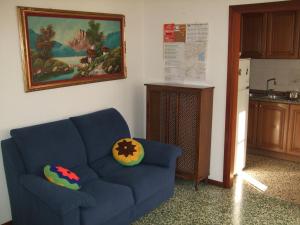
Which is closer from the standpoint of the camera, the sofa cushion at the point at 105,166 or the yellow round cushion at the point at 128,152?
the sofa cushion at the point at 105,166

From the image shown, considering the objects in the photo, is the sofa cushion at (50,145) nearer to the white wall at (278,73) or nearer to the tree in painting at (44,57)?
the tree in painting at (44,57)

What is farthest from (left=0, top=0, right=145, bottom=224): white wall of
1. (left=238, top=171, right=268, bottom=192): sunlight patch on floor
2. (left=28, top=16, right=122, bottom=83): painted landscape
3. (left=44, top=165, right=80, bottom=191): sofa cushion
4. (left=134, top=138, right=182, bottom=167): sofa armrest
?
(left=238, top=171, right=268, bottom=192): sunlight patch on floor

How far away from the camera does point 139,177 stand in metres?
2.93

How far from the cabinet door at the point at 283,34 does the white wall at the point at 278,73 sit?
43 cm

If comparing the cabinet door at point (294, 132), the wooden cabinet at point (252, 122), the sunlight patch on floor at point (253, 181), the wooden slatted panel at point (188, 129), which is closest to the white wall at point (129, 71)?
the wooden slatted panel at point (188, 129)

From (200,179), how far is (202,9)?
73.2 inches

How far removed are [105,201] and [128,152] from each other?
782mm

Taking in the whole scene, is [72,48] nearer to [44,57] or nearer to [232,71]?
[44,57]

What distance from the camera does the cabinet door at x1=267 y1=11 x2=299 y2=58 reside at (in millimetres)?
4213

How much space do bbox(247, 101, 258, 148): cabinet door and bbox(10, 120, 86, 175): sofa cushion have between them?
103 inches

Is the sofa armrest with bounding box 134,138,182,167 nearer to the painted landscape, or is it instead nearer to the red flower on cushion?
the red flower on cushion

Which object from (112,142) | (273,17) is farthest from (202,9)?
(112,142)

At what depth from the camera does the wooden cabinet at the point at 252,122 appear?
4.64m

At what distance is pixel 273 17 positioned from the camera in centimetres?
432
